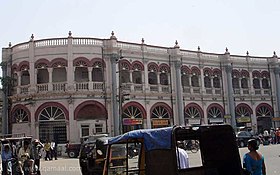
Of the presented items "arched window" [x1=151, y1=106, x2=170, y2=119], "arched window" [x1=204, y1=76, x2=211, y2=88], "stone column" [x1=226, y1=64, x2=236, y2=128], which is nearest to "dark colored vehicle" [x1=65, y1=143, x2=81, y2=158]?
"arched window" [x1=151, y1=106, x2=170, y2=119]

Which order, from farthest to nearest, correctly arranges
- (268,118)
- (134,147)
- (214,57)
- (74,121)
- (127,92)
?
(268,118), (214,57), (127,92), (74,121), (134,147)

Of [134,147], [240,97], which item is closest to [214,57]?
[240,97]

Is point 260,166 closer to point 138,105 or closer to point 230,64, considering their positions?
point 138,105

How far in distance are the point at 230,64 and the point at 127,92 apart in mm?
13554

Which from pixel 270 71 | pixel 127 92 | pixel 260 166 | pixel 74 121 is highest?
pixel 270 71

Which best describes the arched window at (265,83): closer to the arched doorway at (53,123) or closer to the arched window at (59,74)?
the arched window at (59,74)

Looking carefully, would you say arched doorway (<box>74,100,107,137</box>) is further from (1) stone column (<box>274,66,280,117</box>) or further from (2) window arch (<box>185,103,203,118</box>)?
A: (1) stone column (<box>274,66,280,117</box>)

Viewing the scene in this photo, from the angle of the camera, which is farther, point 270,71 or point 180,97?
point 270,71

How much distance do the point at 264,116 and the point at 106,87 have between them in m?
20.2

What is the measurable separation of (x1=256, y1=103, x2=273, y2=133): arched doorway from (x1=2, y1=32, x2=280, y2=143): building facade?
4072mm

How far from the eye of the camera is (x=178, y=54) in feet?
120

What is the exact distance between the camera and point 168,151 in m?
7.14

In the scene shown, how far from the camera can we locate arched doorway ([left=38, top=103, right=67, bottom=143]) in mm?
31062

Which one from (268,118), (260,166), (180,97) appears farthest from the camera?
(268,118)
